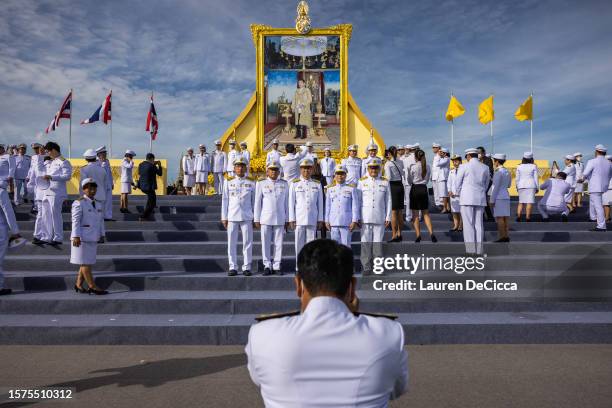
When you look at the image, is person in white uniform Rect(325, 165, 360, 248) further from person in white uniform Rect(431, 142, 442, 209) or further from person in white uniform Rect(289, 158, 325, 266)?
person in white uniform Rect(431, 142, 442, 209)

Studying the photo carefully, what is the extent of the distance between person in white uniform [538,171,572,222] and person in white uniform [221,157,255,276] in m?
7.40

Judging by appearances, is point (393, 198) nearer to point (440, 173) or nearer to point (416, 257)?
point (416, 257)

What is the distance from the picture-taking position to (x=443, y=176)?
1146cm

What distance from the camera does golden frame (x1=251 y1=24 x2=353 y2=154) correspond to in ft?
60.3

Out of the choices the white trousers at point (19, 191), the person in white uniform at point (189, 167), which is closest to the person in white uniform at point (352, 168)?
the person in white uniform at point (189, 167)

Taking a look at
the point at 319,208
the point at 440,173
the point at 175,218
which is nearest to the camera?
the point at 319,208

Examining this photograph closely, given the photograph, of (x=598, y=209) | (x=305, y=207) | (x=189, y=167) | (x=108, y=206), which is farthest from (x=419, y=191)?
(x=189, y=167)

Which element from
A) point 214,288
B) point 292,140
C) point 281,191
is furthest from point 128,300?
point 292,140

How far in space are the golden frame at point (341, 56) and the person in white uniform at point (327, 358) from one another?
56.8 feet

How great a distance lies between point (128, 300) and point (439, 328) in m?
4.11

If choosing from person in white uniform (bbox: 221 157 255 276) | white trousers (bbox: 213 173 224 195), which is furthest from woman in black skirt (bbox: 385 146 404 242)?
white trousers (bbox: 213 173 224 195)

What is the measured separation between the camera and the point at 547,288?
22.1ft

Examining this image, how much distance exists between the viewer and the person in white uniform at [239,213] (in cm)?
719

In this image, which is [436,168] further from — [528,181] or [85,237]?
[85,237]
